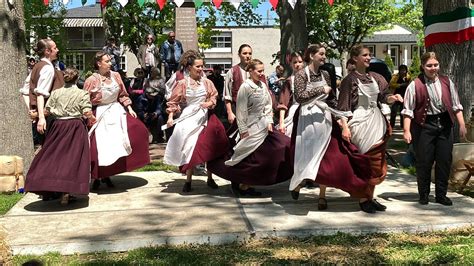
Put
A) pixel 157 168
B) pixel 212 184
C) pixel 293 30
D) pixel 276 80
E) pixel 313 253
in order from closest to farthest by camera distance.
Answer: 1. pixel 313 253
2. pixel 212 184
3. pixel 157 168
4. pixel 293 30
5. pixel 276 80

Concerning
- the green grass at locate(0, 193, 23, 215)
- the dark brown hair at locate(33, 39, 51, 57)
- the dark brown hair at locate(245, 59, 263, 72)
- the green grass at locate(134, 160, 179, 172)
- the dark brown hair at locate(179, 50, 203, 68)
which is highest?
the dark brown hair at locate(33, 39, 51, 57)

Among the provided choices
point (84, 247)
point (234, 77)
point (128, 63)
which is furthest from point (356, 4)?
point (84, 247)

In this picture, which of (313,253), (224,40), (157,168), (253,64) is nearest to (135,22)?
(157,168)

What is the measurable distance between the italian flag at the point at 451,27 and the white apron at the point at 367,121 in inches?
116

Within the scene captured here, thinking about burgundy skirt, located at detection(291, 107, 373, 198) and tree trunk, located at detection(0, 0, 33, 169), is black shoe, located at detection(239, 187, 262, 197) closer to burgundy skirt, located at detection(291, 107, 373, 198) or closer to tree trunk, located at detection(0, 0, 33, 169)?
burgundy skirt, located at detection(291, 107, 373, 198)

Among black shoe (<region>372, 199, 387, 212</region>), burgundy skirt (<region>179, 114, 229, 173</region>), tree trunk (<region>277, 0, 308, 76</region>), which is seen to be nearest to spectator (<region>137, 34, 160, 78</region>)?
tree trunk (<region>277, 0, 308, 76</region>)

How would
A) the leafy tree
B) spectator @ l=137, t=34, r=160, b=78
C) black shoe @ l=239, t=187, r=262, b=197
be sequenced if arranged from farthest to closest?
the leafy tree, spectator @ l=137, t=34, r=160, b=78, black shoe @ l=239, t=187, r=262, b=197

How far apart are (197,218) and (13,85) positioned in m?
3.86

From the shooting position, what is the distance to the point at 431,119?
6.56 meters

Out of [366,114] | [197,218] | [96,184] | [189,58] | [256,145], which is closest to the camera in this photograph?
[197,218]

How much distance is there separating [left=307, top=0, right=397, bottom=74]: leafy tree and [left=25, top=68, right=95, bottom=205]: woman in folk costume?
31572 mm

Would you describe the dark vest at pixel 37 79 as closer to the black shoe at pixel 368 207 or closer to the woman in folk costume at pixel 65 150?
the woman in folk costume at pixel 65 150

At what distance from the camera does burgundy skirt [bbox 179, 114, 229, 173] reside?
743 centimetres

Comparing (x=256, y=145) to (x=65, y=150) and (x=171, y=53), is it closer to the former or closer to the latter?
(x=65, y=150)
